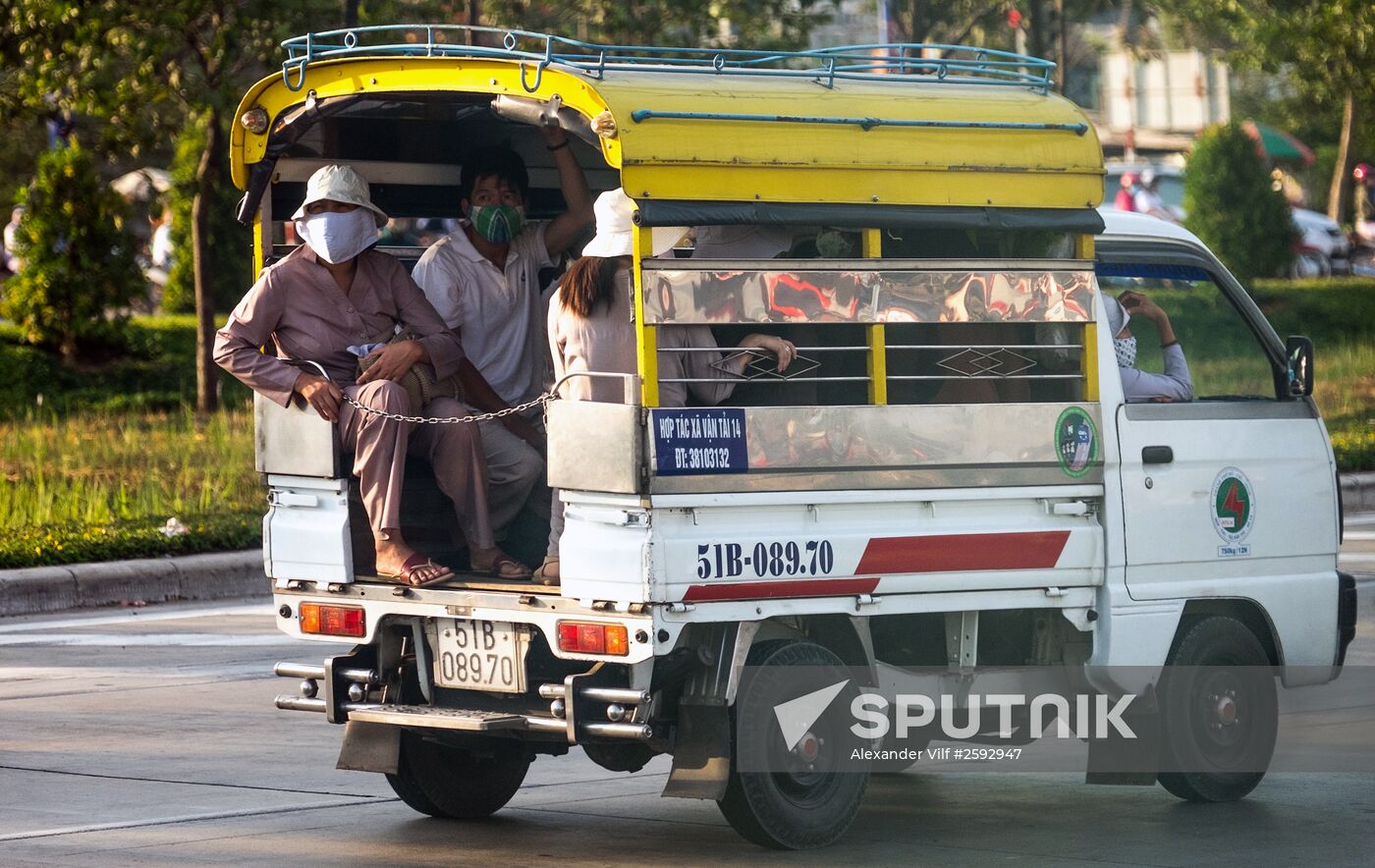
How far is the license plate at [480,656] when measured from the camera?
6582 mm

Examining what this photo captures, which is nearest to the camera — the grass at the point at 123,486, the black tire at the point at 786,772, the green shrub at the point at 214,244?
the black tire at the point at 786,772

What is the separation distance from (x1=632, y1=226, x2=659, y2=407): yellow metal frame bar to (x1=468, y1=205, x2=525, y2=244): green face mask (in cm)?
141

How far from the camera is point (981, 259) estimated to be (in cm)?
696

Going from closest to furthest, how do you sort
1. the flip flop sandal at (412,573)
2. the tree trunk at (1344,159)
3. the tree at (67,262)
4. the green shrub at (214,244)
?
the flip flop sandal at (412,573)
the tree at (67,262)
the green shrub at (214,244)
the tree trunk at (1344,159)

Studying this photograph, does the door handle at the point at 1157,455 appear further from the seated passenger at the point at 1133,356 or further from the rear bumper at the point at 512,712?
the rear bumper at the point at 512,712

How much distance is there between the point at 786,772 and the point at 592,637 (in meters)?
0.73

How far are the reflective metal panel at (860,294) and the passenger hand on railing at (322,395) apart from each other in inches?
48.7

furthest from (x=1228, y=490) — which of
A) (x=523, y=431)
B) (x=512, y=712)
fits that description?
(x=512, y=712)

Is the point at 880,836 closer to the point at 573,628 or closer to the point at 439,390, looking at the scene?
the point at 573,628

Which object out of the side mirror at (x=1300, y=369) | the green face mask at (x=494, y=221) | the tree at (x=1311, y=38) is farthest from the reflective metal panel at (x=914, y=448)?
the tree at (x=1311, y=38)

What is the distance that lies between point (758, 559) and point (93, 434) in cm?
1268

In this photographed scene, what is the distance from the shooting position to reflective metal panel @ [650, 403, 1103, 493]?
21.1 feet

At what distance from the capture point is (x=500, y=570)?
7012 millimetres

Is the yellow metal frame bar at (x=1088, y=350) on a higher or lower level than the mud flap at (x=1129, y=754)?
higher
